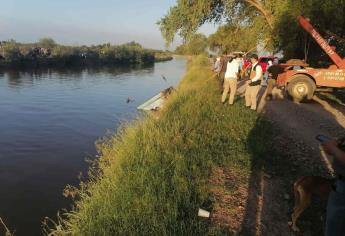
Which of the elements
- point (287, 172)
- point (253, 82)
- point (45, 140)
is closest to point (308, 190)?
point (287, 172)

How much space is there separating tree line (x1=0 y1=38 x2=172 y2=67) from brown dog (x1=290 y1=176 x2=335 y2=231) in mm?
53002

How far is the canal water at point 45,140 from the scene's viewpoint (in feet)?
30.1

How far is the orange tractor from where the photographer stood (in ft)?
45.3

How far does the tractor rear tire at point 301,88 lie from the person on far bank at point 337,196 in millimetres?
11468

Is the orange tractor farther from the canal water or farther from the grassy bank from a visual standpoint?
the canal water

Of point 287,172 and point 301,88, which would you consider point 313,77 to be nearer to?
point 301,88

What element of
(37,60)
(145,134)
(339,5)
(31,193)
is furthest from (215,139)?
(37,60)

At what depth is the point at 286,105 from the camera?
14.0 metres

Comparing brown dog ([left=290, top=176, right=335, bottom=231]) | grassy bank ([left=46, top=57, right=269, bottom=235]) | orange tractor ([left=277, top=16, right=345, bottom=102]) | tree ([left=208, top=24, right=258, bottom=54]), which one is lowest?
grassy bank ([left=46, top=57, right=269, bottom=235])

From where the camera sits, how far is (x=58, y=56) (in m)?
62.2

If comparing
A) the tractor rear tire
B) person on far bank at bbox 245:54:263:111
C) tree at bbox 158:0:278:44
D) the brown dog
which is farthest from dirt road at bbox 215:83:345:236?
tree at bbox 158:0:278:44

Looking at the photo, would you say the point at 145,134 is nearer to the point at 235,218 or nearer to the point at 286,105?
the point at 235,218

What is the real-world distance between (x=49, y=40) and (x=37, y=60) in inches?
1508

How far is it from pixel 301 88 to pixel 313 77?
65 cm
